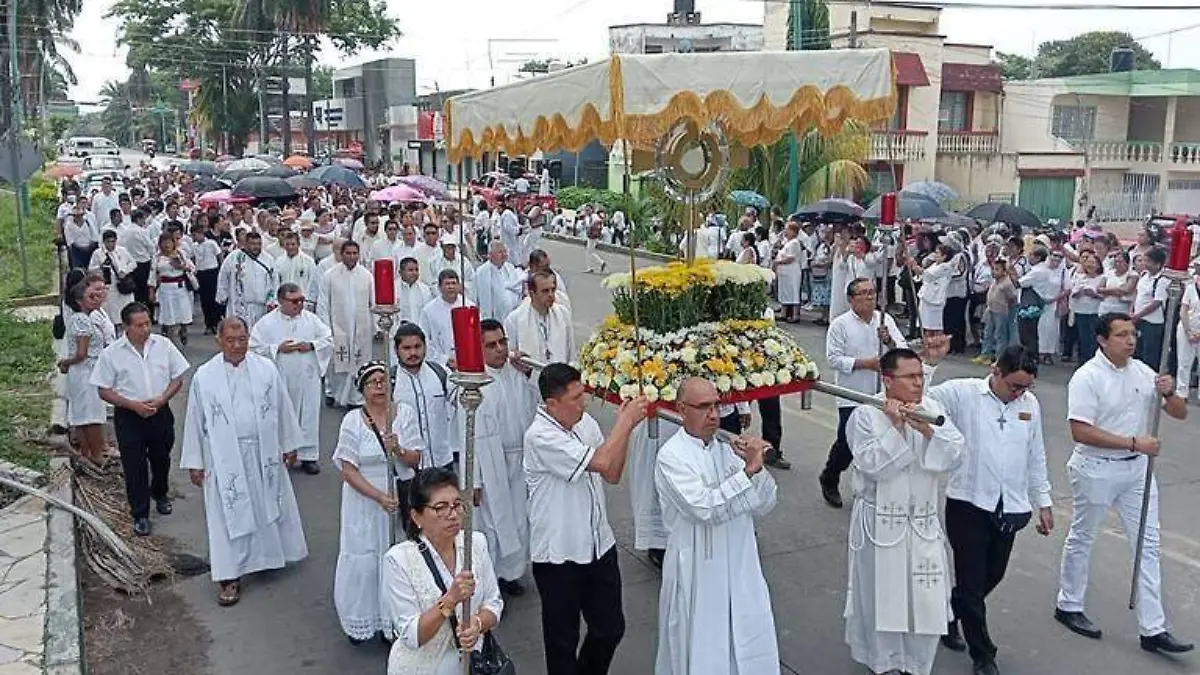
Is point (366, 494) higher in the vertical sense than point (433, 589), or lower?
lower

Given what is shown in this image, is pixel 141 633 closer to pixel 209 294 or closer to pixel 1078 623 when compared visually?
pixel 1078 623

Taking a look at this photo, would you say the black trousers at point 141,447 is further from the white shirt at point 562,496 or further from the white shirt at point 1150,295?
the white shirt at point 1150,295

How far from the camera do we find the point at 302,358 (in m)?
9.14

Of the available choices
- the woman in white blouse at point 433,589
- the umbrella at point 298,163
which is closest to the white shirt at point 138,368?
the woman in white blouse at point 433,589

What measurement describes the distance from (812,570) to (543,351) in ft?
7.45

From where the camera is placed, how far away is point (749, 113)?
5645mm

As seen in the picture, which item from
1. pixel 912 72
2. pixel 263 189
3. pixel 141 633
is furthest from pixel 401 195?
pixel 141 633

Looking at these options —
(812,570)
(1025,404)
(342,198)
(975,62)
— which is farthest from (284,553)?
(975,62)

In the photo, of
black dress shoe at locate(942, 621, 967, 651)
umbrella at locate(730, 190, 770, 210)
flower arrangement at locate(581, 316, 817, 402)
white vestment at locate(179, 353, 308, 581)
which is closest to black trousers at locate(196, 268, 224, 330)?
white vestment at locate(179, 353, 308, 581)

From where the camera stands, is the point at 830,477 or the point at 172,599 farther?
the point at 830,477

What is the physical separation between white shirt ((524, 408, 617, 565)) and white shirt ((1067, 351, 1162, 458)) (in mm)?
2567

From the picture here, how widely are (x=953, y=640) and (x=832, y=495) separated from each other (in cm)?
241

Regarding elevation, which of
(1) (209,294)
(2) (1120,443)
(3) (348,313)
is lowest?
(1) (209,294)

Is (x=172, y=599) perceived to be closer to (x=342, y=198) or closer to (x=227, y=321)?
(x=227, y=321)
